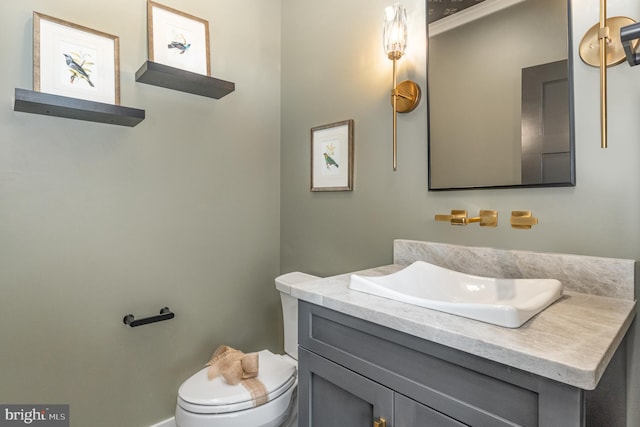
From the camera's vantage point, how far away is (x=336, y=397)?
1.02 meters

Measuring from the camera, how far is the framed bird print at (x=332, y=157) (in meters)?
1.75

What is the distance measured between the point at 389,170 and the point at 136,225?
119cm

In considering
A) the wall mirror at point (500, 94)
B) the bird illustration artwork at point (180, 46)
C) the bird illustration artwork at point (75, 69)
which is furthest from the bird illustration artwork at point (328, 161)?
the bird illustration artwork at point (75, 69)

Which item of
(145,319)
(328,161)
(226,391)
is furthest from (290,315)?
(328,161)

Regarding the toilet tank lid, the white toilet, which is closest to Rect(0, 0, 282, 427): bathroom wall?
the toilet tank lid

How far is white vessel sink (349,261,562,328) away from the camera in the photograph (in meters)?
0.78

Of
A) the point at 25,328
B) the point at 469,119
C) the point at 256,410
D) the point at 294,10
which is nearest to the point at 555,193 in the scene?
the point at 469,119

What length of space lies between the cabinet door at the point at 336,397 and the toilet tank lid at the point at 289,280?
598 millimetres

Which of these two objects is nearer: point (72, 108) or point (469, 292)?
point (469, 292)

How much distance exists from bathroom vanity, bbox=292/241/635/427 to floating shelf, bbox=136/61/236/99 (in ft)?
3.61

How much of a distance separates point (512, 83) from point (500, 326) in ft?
2.94

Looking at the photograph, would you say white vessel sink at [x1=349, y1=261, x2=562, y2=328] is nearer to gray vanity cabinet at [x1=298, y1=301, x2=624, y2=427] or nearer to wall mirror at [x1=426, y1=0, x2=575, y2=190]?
gray vanity cabinet at [x1=298, y1=301, x2=624, y2=427]

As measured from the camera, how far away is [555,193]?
1141mm

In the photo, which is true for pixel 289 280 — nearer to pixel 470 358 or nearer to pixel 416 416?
pixel 416 416
